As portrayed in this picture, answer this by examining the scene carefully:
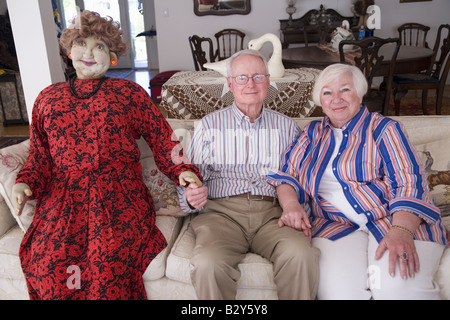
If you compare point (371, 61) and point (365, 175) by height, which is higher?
point (371, 61)

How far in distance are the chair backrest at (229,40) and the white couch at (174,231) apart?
383cm

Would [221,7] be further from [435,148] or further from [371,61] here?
[435,148]

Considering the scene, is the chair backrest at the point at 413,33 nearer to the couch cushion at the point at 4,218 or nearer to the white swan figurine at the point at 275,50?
the white swan figurine at the point at 275,50

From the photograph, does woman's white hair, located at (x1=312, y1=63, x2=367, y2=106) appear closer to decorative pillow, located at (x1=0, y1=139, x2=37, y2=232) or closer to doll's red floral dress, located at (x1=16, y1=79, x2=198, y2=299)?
doll's red floral dress, located at (x1=16, y1=79, x2=198, y2=299)

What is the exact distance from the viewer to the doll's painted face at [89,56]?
1.54 m

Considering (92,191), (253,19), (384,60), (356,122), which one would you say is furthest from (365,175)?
(253,19)

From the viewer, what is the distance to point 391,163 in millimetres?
1399

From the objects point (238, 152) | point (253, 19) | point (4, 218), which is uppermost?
point (253, 19)

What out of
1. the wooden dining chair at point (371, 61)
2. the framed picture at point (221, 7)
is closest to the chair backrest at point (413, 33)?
the framed picture at point (221, 7)

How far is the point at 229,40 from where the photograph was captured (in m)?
5.45

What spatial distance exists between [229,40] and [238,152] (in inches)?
165
